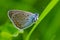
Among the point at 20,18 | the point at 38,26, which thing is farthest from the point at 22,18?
the point at 38,26

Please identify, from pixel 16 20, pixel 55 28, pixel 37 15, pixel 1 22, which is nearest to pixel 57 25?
pixel 55 28

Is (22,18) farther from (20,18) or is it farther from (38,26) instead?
(38,26)

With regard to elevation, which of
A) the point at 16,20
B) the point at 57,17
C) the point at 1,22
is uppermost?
the point at 57,17

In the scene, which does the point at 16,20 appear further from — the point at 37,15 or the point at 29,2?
the point at 29,2
